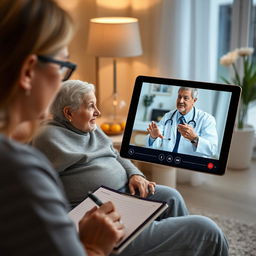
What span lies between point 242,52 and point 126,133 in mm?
1767

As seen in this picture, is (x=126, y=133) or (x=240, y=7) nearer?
(x=126, y=133)

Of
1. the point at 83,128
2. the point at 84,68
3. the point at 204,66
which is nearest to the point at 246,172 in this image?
the point at 204,66

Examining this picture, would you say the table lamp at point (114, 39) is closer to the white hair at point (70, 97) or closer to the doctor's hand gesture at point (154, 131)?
the white hair at point (70, 97)

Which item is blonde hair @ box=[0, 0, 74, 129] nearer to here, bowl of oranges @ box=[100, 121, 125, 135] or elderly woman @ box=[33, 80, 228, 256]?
elderly woman @ box=[33, 80, 228, 256]

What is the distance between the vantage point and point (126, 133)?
1604 millimetres

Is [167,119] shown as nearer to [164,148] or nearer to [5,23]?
[164,148]

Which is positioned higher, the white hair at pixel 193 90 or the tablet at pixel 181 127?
the white hair at pixel 193 90

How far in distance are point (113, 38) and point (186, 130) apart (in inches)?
57.5

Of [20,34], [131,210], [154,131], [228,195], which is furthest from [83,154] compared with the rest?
[228,195]

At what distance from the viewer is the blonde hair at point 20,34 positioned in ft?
2.74

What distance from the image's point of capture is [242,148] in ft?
10.8

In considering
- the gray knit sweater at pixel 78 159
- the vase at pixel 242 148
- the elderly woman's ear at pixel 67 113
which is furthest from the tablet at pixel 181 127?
the vase at pixel 242 148

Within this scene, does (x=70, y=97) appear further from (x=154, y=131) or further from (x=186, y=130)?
(x=186, y=130)

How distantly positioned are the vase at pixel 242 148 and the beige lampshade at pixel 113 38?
974mm
